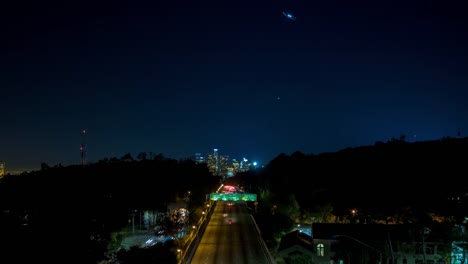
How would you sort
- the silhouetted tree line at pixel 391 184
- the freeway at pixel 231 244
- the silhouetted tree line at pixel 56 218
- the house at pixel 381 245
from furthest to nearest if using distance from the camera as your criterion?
1. the silhouetted tree line at pixel 391 184
2. the house at pixel 381 245
3. the freeway at pixel 231 244
4. the silhouetted tree line at pixel 56 218

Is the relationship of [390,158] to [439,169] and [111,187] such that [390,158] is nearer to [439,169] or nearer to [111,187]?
[439,169]

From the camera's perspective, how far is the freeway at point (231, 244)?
110 feet

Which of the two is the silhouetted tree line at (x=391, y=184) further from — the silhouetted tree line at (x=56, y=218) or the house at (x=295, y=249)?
the silhouetted tree line at (x=56, y=218)

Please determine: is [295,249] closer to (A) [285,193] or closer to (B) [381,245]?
(B) [381,245]

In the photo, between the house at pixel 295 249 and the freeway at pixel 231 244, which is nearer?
the freeway at pixel 231 244

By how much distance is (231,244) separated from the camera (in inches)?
1555

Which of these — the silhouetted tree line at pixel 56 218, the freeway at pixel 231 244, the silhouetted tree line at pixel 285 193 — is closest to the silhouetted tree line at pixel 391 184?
the silhouetted tree line at pixel 285 193

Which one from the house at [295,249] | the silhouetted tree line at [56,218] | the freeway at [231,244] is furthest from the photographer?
the house at [295,249]

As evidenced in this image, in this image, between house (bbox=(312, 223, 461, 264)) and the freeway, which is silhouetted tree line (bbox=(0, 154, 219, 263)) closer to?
the freeway

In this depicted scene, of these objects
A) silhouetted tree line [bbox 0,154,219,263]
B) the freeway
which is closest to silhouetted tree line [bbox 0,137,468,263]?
silhouetted tree line [bbox 0,154,219,263]

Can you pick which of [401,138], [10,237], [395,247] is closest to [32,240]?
[10,237]

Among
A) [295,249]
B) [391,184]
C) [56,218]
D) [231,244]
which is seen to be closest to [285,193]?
[391,184]

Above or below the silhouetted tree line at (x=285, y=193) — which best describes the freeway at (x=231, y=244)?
below

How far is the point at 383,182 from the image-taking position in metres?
58.9
